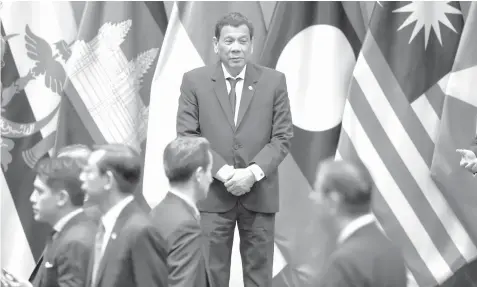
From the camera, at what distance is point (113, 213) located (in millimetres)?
3074

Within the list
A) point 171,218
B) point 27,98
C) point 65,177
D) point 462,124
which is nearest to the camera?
point 171,218

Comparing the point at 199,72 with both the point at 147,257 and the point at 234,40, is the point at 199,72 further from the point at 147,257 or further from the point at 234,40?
the point at 147,257

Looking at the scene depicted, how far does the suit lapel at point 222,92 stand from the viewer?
13.8 ft

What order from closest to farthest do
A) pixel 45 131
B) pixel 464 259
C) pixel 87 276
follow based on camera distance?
pixel 87 276, pixel 464 259, pixel 45 131

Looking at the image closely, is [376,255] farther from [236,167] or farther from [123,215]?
[236,167]

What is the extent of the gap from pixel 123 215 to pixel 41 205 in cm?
36

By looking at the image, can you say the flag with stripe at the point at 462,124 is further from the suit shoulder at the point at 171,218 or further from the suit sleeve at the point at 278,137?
the suit shoulder at the point at 171,218

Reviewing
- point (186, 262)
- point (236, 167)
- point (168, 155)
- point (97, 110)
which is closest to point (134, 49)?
point (97, 110)

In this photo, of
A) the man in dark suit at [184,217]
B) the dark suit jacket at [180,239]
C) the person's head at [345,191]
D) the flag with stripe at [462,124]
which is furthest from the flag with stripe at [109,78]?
the person's head at [345,191]

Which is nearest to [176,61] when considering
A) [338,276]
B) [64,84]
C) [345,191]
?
[64,84]

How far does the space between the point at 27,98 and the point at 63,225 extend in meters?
2.44

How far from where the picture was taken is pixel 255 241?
410 centimetres

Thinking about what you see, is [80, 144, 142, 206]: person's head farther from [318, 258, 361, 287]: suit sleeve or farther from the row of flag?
the row of flag

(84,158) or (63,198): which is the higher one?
(84,158)
